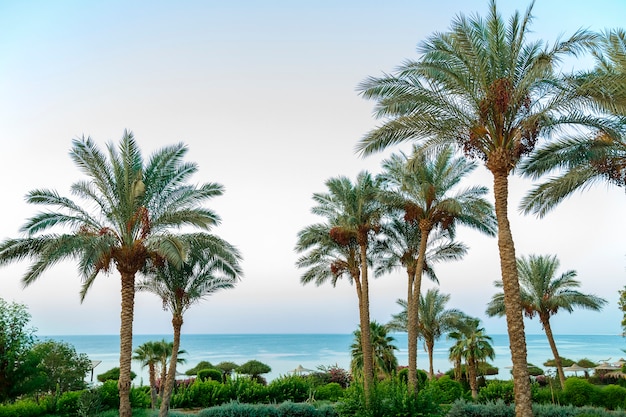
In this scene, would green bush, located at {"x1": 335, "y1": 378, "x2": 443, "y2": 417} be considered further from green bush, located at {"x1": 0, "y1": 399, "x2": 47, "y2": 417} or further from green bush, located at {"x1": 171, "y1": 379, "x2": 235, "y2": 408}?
green bush, located at {"x1": 0, "y1": 399, "x2": 47, "y2": 417}

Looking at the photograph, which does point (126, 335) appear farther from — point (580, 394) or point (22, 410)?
point (580, 394)

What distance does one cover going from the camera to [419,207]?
22.5 m

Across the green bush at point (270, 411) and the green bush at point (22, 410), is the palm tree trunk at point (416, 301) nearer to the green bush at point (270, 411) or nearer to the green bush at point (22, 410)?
the green bush at point (270, 411)

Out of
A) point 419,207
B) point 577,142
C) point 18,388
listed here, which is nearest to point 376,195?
point 419,207

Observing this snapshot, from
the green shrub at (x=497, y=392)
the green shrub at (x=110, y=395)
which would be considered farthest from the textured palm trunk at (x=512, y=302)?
the green shrub at (x=110, y=395)

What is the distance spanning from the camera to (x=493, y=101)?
13.1m

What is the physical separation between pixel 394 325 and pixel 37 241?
22.5m

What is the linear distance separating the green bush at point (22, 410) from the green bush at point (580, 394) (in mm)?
22013

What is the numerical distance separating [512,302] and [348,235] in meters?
12.6

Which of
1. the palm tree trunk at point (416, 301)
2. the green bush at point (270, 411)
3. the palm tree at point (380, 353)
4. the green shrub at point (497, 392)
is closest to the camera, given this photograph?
the green bush at point (270, 411)

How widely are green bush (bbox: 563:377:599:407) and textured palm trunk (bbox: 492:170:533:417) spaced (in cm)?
1354

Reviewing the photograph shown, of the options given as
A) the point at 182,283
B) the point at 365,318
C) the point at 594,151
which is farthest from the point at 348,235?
the point at 594,151

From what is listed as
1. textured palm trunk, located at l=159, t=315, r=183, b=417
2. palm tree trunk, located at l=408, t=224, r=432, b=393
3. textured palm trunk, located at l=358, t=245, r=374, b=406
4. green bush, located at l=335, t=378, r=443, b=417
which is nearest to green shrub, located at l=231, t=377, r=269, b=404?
textured palm trunk, located at l=159, t=315, r=183, b=417

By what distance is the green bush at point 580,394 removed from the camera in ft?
75.2
